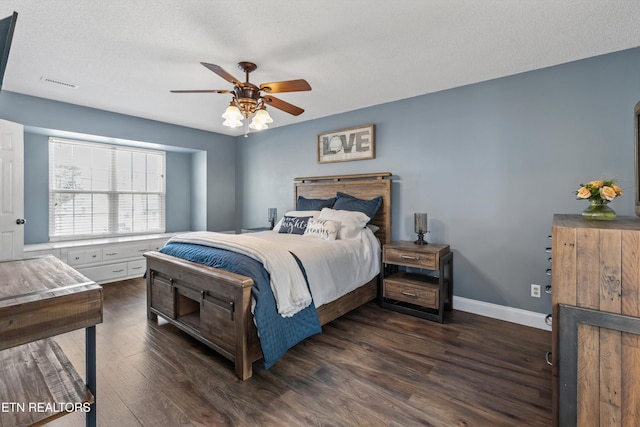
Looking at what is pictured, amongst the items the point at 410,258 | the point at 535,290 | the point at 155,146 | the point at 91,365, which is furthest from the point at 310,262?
the point at 155,146

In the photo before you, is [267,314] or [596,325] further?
[267,314]

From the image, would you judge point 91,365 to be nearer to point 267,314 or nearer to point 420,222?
point 267,314

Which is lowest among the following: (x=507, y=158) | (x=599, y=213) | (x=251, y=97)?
(x=599, y=213)

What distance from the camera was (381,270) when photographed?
131 inches

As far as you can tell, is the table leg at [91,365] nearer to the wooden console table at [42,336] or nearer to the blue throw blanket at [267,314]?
the wooden console table at [42,336]

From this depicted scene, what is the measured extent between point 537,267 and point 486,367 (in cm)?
124

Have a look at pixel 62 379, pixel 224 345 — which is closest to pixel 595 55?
pixel 224 345

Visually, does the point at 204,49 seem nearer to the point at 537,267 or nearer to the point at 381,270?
the point at 381,270

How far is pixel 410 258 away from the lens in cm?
305

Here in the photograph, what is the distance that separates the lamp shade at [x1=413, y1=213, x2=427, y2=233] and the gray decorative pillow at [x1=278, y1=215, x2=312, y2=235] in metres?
1.29

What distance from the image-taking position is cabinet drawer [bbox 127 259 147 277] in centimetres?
442

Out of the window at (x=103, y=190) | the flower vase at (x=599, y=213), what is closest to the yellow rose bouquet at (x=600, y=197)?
the flower vase at (x=599, y=213)

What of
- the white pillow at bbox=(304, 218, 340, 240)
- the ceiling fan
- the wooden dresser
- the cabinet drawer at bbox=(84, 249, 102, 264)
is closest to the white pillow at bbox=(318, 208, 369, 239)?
the white pillow at bbox=(304, 218, 340, 240)

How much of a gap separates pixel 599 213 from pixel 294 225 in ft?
9.16
